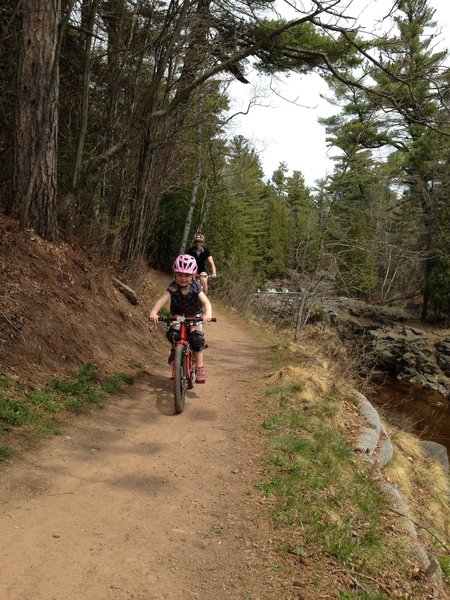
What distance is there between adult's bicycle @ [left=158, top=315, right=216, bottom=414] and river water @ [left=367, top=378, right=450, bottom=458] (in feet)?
21.1

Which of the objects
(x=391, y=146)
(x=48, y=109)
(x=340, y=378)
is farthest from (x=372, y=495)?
(x=391, y=146)

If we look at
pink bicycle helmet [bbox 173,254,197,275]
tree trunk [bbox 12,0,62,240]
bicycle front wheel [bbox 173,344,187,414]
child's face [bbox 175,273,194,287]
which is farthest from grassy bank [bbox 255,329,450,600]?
tree trunk [bbox 12,0,62,240]

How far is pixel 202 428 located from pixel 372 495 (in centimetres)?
198

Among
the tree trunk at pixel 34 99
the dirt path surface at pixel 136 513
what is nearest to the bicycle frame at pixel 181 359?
the dirt path surface at pixel 136 513

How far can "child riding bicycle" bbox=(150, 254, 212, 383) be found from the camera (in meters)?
5.91

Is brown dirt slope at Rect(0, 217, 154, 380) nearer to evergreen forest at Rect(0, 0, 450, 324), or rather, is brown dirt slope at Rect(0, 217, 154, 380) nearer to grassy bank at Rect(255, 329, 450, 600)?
evergreen forest at Rect(0, 0, 450, 324)

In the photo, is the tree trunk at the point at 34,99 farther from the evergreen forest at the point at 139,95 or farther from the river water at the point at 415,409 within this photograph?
the river water at the point at 415,409

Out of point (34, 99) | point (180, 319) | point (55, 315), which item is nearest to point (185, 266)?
point (180, 319)

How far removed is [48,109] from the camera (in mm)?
6750

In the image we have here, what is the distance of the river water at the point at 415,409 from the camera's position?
1213 cm

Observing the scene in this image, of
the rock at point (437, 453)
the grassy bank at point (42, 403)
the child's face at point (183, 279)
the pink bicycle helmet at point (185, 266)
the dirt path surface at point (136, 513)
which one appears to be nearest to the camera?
the dirt path surface at point (136, 513)

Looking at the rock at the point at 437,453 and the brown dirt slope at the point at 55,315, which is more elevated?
the brown dirt slope at the point at 55,315

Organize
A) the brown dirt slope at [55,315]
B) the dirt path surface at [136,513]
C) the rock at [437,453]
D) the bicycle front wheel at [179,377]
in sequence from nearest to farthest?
the dirt path surface at [136,513]
the brown dirt slope at [55,315]
the bicycle front wheel at [179,377]
the rock at [437,453]

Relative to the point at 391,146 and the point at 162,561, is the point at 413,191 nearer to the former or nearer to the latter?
the point at 391,146
